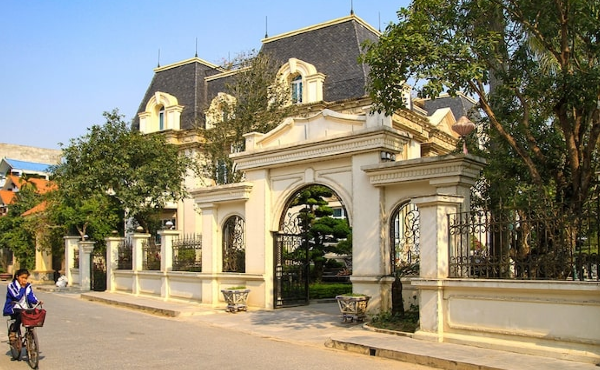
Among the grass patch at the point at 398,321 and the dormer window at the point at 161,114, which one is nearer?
the grass patch at the point at 398,321

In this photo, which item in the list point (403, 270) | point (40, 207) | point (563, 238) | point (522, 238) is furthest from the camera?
point (40, 207)

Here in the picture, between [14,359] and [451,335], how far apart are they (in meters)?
7.25

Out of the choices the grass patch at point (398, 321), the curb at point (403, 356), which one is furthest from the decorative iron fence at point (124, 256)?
the curb at point (403, 356)

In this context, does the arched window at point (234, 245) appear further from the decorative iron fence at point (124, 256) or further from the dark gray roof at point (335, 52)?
the dark gray roof at point (335, 52)

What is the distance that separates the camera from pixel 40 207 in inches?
1378

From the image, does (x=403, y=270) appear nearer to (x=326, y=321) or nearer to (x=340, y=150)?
(x=326, y=321)

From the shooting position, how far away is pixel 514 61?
1260cm

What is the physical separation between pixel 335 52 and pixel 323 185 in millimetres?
15591

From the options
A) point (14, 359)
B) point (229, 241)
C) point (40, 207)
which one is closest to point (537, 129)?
point (229, 241)

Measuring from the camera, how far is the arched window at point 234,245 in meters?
17.6

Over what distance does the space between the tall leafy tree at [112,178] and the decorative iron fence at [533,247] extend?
16.5 m

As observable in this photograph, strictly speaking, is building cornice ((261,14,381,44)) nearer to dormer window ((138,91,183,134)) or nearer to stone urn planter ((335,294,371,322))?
dormer window ((138,91,183,134))

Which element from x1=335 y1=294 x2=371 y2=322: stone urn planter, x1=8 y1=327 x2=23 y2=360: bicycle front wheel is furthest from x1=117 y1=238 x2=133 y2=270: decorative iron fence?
x1=8 y1=327 x2=23 y2=360: bicycle front wheel

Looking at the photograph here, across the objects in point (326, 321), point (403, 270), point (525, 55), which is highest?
point (525, 55)
